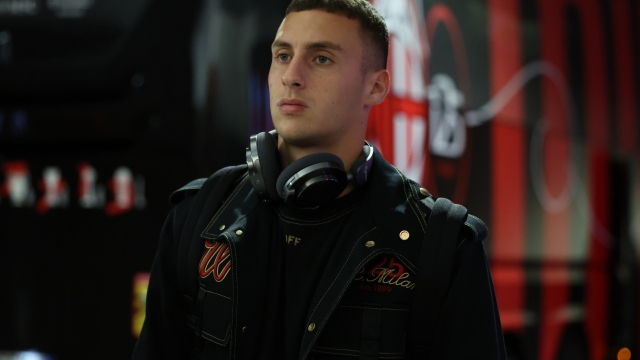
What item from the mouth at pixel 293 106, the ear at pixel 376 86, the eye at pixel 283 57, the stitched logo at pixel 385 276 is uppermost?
the eye at pixel 283 57

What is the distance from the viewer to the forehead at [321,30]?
89.4 inches

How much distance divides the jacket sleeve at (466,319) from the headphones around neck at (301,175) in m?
0.34

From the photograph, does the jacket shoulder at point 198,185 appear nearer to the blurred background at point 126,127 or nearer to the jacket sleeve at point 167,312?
the jacket sleeve at point 167,312

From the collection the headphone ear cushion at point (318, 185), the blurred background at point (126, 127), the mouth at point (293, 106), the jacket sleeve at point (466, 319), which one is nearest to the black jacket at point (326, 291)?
the jacket sleeve at point (466, 319)

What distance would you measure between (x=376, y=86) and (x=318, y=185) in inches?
15.3

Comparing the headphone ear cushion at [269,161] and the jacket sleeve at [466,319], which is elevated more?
the headphone ear cushion at [269,161]

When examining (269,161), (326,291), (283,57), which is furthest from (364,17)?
(326,291)

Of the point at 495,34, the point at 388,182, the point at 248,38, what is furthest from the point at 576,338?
the point at 388,182

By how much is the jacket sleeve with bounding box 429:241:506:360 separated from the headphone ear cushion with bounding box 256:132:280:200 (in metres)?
0.49

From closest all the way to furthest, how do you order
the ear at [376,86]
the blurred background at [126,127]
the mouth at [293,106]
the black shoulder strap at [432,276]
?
1. the black shoulder strap at [432,276]
2. the mouth at [293,106]
3. the ear at [376,86]
4. the blurred background at [126,127]

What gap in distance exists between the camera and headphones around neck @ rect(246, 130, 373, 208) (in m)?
2.17

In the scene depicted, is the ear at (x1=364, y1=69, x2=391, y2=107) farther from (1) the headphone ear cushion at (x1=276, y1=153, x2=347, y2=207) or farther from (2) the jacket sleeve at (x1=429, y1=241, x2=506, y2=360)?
(2) the jacket sleeve at (x1=429, y1=241, x2=506, y2=360)

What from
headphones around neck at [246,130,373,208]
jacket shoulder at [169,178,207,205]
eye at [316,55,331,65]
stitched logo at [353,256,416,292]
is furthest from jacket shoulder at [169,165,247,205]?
stitched logo at [353,256,416,292]

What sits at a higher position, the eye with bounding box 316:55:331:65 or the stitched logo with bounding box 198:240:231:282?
the eye with bounding box 316:55:331:65
